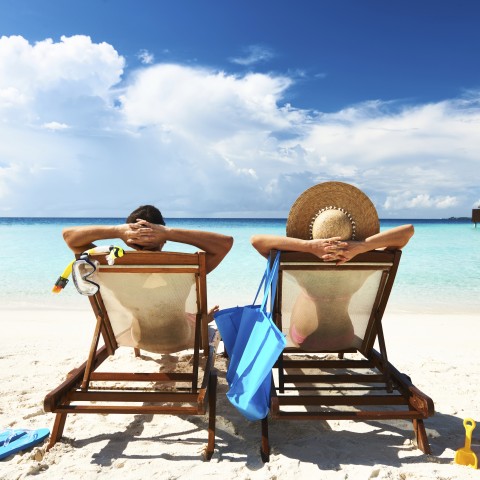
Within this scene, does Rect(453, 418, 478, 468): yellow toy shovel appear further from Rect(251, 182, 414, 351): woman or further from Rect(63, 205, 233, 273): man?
Rect(63, 205, 233, 273): man

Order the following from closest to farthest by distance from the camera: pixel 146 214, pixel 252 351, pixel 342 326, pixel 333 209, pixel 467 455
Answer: pixel 467 455
pixel 252 351
pixel 146 214
pixel 333 209
pixel 342 326

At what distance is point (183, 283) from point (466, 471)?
1950 millimetres

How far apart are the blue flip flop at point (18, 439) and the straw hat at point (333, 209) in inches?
82.3

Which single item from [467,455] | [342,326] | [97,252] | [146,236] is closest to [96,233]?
[97,252]

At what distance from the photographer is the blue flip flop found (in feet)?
7.95

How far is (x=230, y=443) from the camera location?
2.60 metres

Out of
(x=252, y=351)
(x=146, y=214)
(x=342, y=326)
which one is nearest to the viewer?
(x=252, y=351)

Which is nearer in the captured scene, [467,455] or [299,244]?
[467,455]

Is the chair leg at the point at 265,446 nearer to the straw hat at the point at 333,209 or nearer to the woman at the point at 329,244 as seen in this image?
the woman at the point at 329,244

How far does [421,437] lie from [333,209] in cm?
153

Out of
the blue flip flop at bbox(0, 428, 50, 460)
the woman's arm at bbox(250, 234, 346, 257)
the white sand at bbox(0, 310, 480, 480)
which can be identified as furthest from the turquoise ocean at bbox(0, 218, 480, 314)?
the woman's arm at bbox(250, 234, 346, 257)

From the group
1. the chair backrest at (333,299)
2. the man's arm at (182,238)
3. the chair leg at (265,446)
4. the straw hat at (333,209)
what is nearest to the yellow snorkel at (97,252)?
the man's arm at (182,238)

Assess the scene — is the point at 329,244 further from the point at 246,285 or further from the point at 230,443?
the point at 246,285

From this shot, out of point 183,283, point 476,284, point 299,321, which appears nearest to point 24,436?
point 183,283
